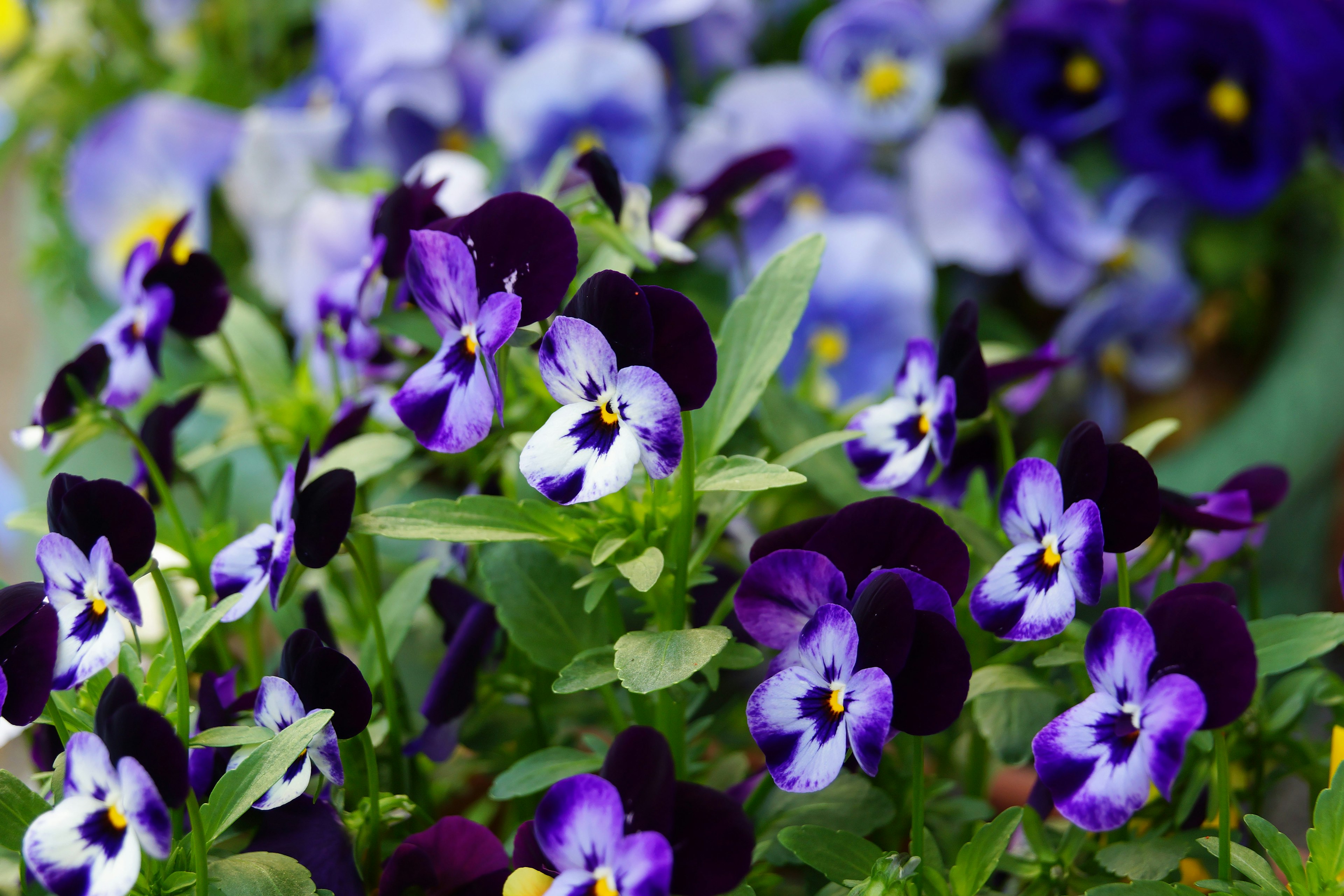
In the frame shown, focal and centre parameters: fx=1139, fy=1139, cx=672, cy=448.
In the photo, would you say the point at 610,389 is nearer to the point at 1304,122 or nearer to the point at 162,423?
the point at 162,423

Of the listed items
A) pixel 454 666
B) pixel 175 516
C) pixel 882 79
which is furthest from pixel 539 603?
pixel 882 79

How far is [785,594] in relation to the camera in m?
0.32

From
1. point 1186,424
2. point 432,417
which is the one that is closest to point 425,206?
point 432,417

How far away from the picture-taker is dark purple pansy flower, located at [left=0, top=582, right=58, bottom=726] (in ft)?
1.01

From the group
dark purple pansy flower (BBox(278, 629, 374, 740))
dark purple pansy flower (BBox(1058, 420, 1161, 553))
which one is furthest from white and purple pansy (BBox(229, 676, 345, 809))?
dark purple pansy flower (BBox(1058, 420, 1161, 553))

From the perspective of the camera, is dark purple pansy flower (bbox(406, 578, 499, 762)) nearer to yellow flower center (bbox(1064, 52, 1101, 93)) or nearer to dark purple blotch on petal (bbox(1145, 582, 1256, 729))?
dark purple blotch on petal (bbox(1145, 582, 1256, 729))

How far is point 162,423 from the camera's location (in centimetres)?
44

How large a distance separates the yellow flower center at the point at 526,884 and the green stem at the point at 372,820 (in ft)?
0.19

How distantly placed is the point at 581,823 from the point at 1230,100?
86 centimetres

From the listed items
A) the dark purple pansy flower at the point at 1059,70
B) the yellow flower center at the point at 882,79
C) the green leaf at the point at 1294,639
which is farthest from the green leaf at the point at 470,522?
the dark purple pansy flower at the point at 1059,70

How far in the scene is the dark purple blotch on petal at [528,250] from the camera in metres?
0.32

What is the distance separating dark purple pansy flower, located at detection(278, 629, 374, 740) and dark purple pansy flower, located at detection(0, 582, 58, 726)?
0.21 ft

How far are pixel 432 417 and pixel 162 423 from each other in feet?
0.53

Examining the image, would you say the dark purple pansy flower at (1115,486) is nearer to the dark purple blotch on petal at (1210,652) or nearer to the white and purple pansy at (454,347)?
the dark purple blotch on petal at (1210,652)
